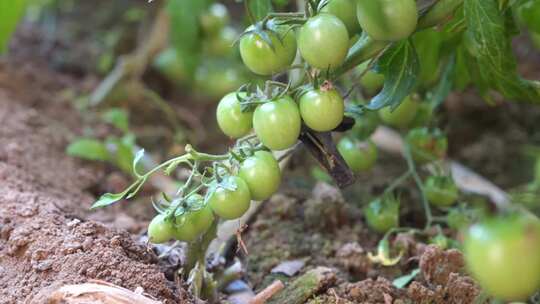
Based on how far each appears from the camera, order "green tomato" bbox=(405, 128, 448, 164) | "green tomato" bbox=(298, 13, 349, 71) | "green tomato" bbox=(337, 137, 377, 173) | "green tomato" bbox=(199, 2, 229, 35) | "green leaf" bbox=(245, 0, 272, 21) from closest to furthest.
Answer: "green tomato" bbox=(298, 13, 349, 71)
"green leaf" bbox=(245, 0, 272, 21)
"green tomato" bbox=(337, 137, 377, 173)
"green tomato" bbox=(405, 128, 448, 164)
"green tomato" bbox=(199, 2, 229, 35)

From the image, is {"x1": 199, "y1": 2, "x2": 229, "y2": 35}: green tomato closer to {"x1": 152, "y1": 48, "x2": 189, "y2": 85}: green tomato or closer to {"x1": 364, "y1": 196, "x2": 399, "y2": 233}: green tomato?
{"x1": 152, "y1": 48, "x2": 189, "y2": 85}: green tomato

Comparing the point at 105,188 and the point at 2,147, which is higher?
the point at 2,147

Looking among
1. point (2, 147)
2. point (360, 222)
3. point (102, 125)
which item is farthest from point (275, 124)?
point (102, 125)

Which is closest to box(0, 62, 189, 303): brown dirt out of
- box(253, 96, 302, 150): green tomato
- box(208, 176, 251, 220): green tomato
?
box(208, 176, 251, 220): green tomato

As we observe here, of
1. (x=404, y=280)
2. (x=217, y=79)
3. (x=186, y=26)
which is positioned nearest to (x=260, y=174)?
(x=404, y=280)

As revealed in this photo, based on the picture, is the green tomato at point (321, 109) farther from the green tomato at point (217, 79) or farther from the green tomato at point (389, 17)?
the green tomato at point (217, 79)

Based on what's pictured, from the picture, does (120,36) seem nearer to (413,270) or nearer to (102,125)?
(102,125)

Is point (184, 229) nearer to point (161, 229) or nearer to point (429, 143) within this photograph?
point (161, 229)
